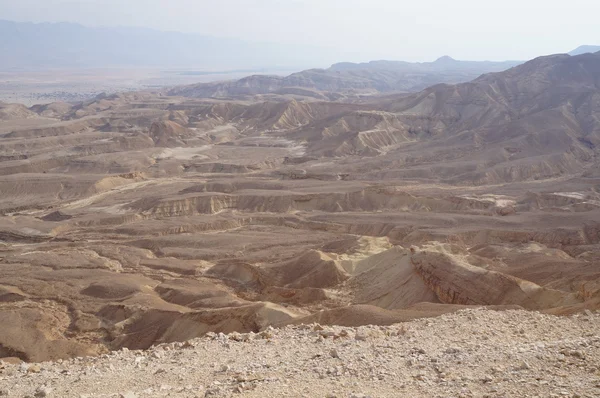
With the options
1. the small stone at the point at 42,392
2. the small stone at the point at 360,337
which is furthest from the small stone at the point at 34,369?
the small stone at the point at 360,337

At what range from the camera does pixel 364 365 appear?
42.5ft

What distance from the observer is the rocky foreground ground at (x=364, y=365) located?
36.8ft

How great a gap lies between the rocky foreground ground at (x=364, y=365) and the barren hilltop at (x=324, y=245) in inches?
3.2

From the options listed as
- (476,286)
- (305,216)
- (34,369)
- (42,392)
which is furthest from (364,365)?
(305,216)

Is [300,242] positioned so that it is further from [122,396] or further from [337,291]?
[122,396]

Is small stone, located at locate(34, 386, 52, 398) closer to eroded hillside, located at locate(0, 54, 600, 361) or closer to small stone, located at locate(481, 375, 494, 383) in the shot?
small stone, located at locate(481, 375, 494, 383)

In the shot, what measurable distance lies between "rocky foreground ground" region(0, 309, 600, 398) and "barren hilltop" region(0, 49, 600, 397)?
0.08 meters

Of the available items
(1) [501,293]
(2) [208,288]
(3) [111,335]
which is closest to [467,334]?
(1) [501,293]

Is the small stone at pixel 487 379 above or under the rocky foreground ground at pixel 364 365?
above

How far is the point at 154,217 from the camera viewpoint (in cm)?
5900

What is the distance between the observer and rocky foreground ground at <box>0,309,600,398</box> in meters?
11.2

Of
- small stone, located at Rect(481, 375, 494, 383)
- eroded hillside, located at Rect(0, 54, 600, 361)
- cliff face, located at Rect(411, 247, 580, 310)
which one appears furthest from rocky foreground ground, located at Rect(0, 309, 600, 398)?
cliff face, located at Rect(411, 247, 580, 310)

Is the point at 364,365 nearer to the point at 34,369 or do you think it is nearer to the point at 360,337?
the point at 360,337

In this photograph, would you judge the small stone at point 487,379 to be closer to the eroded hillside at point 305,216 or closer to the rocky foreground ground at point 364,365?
the rocky foreground ground at point 364,365
